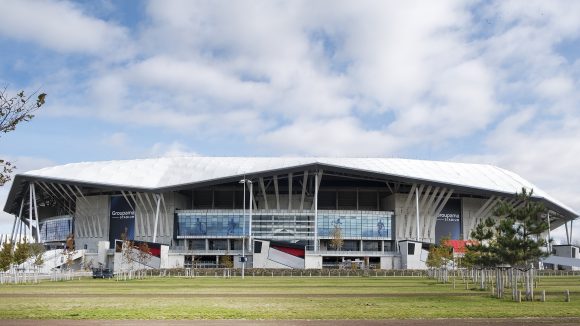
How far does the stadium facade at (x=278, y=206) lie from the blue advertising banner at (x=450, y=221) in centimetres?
18

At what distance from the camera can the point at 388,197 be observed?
118000 mm

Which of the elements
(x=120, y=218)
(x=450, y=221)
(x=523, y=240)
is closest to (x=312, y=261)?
(x=450, y=221)

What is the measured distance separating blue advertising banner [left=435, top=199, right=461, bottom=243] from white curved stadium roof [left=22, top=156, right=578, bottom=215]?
6.21 meters

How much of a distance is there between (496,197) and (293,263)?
37406 mm

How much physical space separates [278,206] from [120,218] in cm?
2848

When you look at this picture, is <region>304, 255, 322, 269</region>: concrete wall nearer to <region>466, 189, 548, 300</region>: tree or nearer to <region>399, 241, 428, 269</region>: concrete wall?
<region>399, 241, 428, 269</region>: concrete wall

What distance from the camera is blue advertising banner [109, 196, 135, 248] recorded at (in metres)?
115

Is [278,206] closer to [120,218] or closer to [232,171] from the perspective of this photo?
[232,171]

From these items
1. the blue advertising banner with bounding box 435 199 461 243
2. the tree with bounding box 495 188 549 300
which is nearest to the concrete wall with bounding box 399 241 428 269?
the blue advertising banner with bounding box 435 199 461 243

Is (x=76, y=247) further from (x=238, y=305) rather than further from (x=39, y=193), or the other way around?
(x=238, y=305)

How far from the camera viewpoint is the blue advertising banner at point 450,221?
116250 mm

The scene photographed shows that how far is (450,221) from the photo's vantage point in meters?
117

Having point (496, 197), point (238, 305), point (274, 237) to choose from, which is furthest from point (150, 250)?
point (238, 305)

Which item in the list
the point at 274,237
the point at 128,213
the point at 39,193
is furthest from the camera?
the point at 39,193
